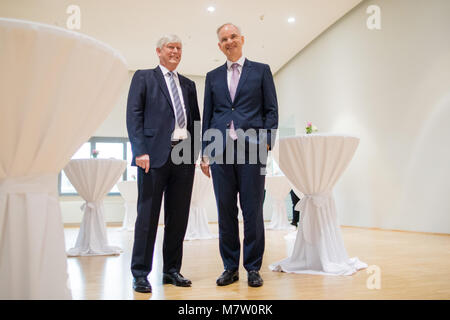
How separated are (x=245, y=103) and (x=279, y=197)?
176 inches

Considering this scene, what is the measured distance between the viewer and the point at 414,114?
5480mm

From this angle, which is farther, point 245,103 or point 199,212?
point 199,212

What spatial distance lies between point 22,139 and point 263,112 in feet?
4.85

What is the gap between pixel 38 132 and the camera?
3.59 ft

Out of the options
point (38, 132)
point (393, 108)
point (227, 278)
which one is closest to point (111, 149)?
point (393, 108)

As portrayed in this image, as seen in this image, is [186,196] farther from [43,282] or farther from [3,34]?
[3,34]

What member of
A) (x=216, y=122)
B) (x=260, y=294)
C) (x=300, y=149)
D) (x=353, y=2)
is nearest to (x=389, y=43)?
(x=353, y=2)

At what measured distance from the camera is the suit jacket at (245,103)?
216 cm

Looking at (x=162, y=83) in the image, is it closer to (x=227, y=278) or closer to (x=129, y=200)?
(x=227, y=278)

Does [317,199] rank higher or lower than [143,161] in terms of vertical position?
lower

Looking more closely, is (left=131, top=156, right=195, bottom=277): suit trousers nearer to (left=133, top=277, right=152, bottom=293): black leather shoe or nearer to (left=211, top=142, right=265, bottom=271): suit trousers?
(left=133, top=277, right=152, bottom=293): black leather shoe

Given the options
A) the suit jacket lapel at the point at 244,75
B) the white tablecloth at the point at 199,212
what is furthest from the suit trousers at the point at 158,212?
the white tablecloth at the point at 199,212

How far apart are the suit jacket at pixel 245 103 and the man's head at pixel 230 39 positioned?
4.2 inches

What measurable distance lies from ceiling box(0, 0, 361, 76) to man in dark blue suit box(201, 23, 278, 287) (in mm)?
5128
